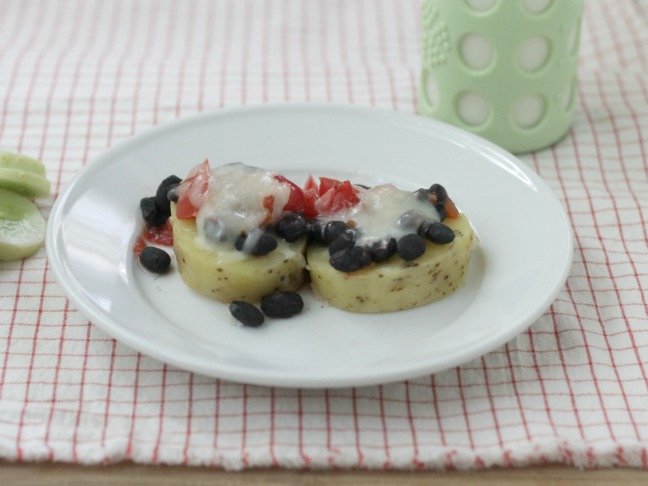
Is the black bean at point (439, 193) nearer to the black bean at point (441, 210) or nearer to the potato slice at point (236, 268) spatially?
the black bean at point (441, 210)

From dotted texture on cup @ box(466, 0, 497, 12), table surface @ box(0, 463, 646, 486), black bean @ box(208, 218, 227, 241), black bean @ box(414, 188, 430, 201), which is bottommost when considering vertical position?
table surface @ box(0, 463, 646, 486)

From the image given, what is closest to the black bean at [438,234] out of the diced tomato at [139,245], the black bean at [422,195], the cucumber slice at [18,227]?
the black bean at [422,195]

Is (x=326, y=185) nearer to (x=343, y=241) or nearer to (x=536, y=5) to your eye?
(x=343, y=241)

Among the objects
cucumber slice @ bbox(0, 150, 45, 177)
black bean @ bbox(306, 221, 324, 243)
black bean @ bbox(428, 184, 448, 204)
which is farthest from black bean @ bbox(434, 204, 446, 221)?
cucumber slice @ bbox(0, 150, 45, 177)

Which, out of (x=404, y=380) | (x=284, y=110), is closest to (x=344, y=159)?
(x=284, y=110)

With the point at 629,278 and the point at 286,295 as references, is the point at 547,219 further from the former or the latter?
the point at 286,295

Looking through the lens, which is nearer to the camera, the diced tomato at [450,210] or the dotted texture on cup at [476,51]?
the diced tomato at [450,210]

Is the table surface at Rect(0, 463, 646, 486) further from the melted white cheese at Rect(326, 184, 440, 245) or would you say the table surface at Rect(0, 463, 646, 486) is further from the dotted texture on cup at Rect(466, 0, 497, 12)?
the dotted texture on cup at Rect(466, 0, 497, 12)
